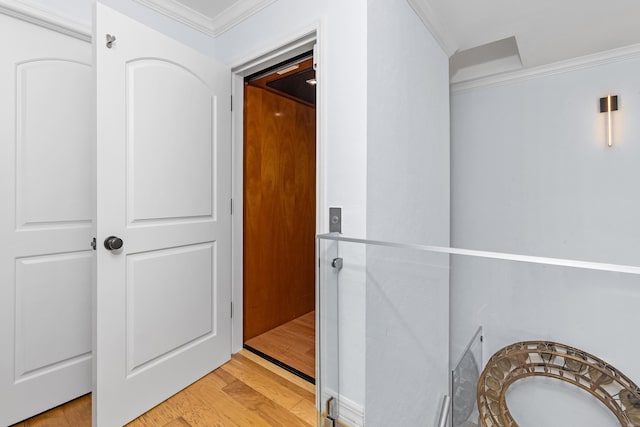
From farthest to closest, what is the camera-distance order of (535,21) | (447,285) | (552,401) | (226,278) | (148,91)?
(226,278) → (535,21) → (148,91) → (447,285) → (552,401)

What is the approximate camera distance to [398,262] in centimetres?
134

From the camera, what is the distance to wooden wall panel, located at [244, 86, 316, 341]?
225cm

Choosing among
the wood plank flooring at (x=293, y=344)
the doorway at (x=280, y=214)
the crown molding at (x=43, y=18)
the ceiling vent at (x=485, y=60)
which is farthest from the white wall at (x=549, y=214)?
the crown molding at (x=43, y=18)

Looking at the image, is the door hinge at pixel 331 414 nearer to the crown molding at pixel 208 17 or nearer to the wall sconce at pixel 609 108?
the crown molding at pixel 208 17

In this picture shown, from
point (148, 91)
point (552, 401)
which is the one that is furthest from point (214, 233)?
point (552, 401)

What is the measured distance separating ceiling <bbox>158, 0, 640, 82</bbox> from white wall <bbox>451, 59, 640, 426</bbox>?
0.26m

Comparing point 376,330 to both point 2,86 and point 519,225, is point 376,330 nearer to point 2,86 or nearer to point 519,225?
point 519,225

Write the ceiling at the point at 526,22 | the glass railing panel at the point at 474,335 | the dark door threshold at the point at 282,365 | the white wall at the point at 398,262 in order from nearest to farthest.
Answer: the glass railing panel at the point at 474,335, the white wall at the point at 398,262, the ceiling at the point at 526,22, the dark door threshold at the point at 282,365

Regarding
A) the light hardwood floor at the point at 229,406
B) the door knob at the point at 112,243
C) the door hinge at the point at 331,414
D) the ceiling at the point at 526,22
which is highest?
the ceiling at the point at 526,22

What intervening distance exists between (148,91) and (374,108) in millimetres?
1145

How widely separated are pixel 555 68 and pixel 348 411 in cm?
274

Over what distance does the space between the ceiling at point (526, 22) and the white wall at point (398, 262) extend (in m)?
0.28

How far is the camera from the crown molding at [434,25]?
1745 millimetres

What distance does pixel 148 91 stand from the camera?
1550 mm
